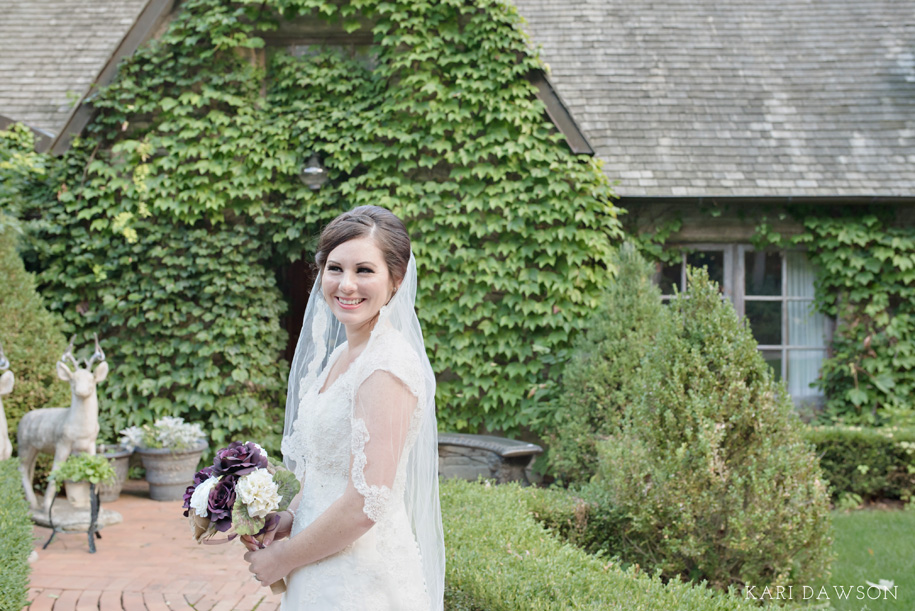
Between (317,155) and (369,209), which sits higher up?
(317,155)

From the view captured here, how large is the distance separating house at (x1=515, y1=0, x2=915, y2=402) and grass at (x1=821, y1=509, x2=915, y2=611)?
7.66 ft

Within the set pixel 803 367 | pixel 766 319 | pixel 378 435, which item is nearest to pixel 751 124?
pixel 766 319

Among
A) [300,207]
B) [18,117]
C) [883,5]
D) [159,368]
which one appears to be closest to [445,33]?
[300,207]

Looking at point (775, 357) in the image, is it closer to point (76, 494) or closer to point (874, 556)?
point (874, 556)

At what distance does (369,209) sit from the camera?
7.06ft

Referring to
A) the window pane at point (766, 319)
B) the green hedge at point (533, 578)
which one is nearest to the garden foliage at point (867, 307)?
the window pane at point (766, 319)

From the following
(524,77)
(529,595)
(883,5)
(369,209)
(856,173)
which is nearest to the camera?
(369,209)

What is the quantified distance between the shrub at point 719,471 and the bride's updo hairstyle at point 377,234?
2.38m

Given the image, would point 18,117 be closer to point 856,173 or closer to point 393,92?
point 393,92

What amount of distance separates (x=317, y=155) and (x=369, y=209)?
5.49 metres

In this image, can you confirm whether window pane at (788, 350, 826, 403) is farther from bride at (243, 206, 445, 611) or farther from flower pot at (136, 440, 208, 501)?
bride at (243, 206, 445, 611)

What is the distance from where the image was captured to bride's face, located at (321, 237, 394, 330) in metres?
2.04

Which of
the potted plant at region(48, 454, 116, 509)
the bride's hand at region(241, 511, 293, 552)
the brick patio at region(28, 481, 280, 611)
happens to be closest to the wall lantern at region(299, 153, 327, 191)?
the potted plant at region(48, 454, 116, 509)

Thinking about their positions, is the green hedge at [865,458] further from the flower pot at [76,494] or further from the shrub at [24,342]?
the shrub at [24,342]
